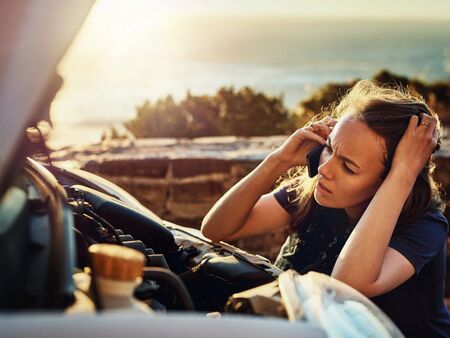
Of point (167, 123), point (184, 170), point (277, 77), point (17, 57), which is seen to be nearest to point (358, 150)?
point (17, 57)

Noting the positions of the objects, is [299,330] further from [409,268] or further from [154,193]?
[154,193]

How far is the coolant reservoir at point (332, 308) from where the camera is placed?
1.40 meters

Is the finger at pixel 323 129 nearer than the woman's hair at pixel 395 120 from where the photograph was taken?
No

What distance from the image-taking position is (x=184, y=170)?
180 inches

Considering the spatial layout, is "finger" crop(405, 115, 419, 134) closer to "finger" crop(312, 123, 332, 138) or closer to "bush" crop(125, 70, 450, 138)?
"finger" crop(312, 123, 332, 138)

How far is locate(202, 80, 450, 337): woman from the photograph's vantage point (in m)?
2.17

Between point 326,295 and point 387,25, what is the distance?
7334cm

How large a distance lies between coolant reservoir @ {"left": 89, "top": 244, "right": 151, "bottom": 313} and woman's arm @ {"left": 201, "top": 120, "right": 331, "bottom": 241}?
1405mm

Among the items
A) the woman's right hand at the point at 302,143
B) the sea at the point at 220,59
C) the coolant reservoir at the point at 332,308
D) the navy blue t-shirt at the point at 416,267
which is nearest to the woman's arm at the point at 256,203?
the woman's right hand at the point at 302,143

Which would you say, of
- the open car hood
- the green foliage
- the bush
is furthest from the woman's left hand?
the green foliage

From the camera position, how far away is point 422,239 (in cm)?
224

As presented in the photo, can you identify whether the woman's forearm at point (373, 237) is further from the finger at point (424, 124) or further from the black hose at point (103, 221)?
the black hose at point (103, 221)

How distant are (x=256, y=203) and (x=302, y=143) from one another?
27 centimetres

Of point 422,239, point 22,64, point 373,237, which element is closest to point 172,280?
point 22,64
